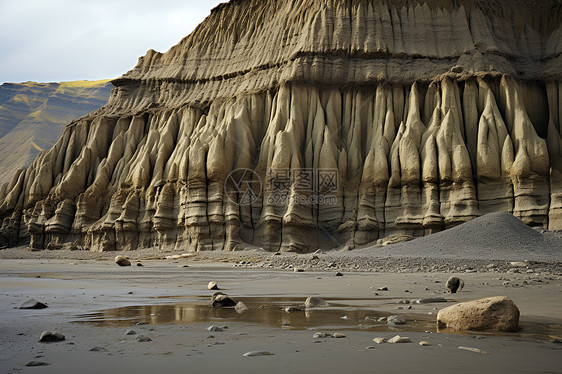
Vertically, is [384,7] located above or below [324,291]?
above

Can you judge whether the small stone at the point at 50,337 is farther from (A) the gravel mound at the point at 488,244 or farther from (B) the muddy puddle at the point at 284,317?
(A) the gravel mound at the point at 488,244

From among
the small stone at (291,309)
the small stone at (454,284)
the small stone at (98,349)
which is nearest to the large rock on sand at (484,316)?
the small stone at (291,309)

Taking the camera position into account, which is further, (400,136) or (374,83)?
(374,83)

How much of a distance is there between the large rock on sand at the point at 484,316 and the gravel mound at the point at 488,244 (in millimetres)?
12322

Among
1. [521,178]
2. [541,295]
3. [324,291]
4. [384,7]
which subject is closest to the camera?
[541,295]

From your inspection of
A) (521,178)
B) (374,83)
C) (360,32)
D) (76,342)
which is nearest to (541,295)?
(76,342)

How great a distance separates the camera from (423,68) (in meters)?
35.1

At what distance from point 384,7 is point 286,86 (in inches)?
411

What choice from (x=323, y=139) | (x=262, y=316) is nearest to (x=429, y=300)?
(x=262, y=316)

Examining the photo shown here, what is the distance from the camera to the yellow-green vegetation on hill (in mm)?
81125

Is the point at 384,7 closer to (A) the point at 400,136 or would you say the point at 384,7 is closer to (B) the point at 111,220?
(A) the point at 400,136

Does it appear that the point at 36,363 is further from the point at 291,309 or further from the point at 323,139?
the point at 323,139

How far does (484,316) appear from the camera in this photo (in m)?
4.40

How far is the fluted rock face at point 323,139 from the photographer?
29.7m
